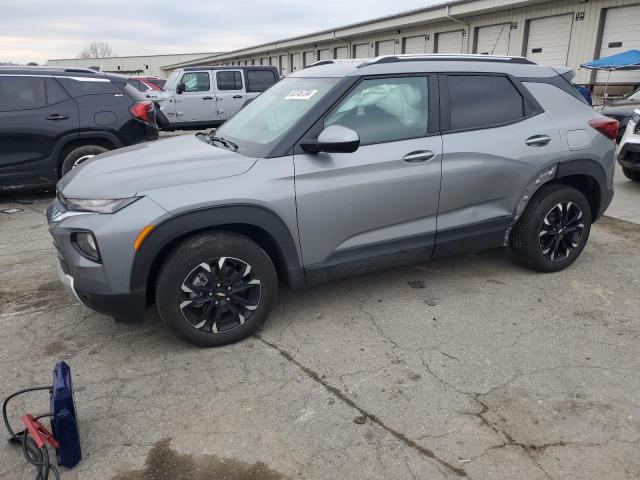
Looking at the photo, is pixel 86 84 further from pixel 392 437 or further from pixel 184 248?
pixel 392 437

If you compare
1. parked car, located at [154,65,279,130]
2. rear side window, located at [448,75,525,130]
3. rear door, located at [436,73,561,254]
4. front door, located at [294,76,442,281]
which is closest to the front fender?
front door, located at [294,76,442,281]

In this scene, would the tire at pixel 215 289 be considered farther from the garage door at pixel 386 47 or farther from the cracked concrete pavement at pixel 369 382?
the garage door at pixel 386 47

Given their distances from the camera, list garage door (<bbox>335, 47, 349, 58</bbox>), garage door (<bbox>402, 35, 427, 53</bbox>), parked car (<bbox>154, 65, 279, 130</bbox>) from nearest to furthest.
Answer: parked car (<bbox>154, 65, 279, 130</bbox>)
garage door (<bbox>402, 35, 427, 53</bbox>)
garage door (<bbox>335, 47, 349, 58</bbox>)

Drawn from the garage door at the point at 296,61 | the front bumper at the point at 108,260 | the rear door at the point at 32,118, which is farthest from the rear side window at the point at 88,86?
the garage door at the point at 296,61

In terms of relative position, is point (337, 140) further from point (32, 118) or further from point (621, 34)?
point (621, 34)

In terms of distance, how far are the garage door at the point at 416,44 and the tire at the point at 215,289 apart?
2062 cm

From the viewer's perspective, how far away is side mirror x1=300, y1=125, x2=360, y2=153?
3137mm

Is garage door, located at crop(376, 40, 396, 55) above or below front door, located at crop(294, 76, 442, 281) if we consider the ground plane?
above

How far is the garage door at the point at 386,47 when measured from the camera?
2407 cm

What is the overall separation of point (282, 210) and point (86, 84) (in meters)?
5.50

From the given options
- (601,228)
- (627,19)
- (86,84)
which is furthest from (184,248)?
(627,19)

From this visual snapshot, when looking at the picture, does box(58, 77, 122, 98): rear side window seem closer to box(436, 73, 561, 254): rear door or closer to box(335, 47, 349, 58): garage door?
box(436, 73, 561, 254): rear door

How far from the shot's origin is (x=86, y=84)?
725 centimetres

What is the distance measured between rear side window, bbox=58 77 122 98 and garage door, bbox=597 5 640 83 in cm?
1445
